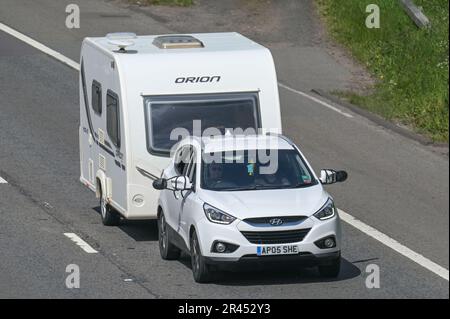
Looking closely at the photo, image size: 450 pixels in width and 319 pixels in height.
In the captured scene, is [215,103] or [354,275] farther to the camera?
[215,103]

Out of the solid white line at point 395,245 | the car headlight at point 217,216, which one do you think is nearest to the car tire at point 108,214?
the solid white line at point 395,245

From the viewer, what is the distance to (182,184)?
19.5 m

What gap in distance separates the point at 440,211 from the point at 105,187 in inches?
408

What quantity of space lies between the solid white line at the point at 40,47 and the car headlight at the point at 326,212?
15.7 m

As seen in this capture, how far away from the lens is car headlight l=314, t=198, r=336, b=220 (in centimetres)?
1881

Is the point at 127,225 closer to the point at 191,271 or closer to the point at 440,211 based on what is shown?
the point at 191,271

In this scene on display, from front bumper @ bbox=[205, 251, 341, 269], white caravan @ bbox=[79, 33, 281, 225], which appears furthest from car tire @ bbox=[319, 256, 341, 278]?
white caravan @ bbox=[79, 33, 281, 225]

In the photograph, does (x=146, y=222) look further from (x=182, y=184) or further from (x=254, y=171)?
(x=254, y=171)

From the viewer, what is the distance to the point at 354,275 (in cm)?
1950

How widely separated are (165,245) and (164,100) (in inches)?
94.6

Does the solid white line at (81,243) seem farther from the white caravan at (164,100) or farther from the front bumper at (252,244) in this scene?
the front bumper at (252,244)

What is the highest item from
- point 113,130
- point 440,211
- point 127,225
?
point 440,211

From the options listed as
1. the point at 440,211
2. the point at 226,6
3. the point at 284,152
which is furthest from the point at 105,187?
the point at 226,6

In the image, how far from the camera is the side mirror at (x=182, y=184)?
19500 millimetres
